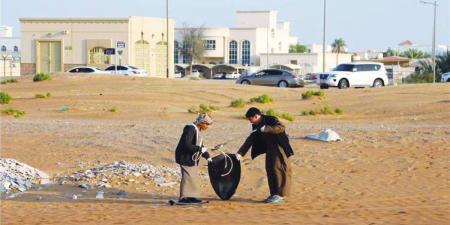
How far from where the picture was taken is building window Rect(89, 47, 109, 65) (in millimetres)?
76125

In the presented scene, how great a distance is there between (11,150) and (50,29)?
5554cm

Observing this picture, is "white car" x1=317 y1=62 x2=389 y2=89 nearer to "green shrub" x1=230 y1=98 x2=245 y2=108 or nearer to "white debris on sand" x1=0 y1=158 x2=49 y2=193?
"green shrub" x1=230 y1=98 x2=245 y2=108

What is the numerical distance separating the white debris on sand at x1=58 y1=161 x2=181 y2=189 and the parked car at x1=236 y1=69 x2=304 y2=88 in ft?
115

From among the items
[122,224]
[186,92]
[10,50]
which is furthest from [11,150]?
[10,50]

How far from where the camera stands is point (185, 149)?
548 inches

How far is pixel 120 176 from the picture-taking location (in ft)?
57.4

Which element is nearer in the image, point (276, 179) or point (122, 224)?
point (122, 224)

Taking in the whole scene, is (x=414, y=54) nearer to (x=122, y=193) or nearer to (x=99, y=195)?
(x=122, y=193)

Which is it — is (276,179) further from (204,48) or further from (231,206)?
(204,48)

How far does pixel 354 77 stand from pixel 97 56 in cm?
3212

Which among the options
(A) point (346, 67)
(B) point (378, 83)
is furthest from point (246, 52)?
(B) point (378, 83)

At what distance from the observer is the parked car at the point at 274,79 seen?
53188mm

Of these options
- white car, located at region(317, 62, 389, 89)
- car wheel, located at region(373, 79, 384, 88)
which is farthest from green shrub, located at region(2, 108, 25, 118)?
car wheel, located at region(373, 79, 384, 88)

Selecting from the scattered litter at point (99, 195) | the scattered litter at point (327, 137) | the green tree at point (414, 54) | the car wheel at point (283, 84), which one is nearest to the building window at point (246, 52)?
the green tree at point (414, 54)
